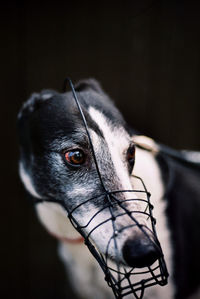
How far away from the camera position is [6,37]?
1.97 metres

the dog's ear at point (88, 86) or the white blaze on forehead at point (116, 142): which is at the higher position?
the dog's ear at point (88, 86)

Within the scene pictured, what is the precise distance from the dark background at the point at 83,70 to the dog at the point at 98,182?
0.71m

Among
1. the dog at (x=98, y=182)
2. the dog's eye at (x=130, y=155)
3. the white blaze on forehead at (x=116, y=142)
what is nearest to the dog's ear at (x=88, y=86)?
the dog at (x=98, y=182)

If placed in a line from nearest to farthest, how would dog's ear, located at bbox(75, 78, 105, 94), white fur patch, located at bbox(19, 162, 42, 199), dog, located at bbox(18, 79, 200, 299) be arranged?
dog, located at bbox(18, 79, 200, 299), white fur patch, located at bbox(19, 162, 42, 199), dog's ear, located at bbox(75, 78, 105, 94)

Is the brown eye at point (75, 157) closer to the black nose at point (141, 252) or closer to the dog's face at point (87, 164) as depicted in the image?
the dog's face at point (87, 164)

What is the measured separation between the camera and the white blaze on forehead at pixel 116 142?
41.3 inches

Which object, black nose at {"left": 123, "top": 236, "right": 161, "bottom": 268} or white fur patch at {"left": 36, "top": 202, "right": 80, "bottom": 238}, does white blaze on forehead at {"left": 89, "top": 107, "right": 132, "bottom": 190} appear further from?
white fur patch at {"left": 36, "top": 202, "right": 80, "bottom": 238}

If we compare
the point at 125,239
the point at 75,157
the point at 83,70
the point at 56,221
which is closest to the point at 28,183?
the point at 56,221

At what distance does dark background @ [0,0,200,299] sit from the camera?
6.70 feet


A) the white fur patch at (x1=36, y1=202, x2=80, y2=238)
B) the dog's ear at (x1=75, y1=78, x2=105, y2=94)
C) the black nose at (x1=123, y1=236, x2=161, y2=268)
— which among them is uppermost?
the dog's ear at (x1=75, y1=78, x2=105, y2=94)

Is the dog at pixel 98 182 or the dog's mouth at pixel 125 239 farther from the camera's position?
the dog at pixel 98 182

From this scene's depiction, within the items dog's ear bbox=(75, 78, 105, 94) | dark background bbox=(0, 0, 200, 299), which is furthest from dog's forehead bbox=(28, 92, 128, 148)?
dark background bbox=(0, 0, 200, 299)

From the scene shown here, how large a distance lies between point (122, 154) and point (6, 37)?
1268 mm

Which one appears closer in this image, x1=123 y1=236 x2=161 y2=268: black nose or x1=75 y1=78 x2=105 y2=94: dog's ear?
x1=123 y1=236 x2=161 y2=268: black nose
